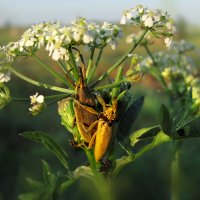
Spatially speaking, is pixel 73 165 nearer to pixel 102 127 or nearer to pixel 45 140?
pixel 45 140

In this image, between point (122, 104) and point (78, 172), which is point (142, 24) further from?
point (78, 172)

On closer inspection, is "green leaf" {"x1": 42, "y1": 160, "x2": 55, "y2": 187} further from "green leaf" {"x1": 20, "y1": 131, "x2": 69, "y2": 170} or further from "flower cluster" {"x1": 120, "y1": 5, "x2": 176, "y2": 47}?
"flower cluster" {"x1": 120, "y1": 5, "x2": 176, "y2": 47}

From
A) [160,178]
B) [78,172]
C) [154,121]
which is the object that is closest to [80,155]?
[160,178]

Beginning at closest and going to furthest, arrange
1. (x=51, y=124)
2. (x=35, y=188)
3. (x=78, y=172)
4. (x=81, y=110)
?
(x=81, y=110), (x=78, y=172), (x=35, y=188), (x=51, y=124)

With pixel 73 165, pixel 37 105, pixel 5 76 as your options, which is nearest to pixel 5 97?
pixel 5 76

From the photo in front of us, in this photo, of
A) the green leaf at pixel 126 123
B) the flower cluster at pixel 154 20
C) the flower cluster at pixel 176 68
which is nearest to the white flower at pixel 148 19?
the flower cluster at pixel 154 20
